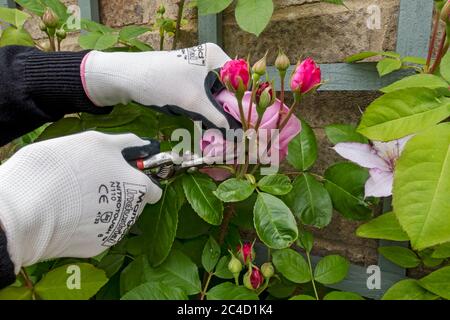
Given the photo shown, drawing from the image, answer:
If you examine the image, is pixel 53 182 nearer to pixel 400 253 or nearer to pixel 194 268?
pixel 194 268

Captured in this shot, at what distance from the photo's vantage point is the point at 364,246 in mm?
867

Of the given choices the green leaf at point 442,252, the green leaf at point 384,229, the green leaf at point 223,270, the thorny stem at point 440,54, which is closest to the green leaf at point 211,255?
the green leaf at point 223,270

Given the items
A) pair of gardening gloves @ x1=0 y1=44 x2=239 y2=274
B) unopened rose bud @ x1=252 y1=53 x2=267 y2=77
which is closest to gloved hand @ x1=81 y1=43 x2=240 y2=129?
pair of gardening gloves @ x1=0 y1=44 x2=239 y2=274

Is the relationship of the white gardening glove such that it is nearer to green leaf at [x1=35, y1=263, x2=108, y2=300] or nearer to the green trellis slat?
green leaf at [x1=35, y1=263, x2=108, y2=300]

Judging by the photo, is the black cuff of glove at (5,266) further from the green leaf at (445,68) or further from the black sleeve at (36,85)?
the green leaf at (445,68)

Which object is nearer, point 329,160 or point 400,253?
point 400,253

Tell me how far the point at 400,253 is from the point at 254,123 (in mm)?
346

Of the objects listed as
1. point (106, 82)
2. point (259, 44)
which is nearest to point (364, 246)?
point (259, 44)

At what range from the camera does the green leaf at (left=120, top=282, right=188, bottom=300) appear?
616mm

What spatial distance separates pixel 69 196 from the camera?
524mm

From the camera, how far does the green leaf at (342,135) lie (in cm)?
68

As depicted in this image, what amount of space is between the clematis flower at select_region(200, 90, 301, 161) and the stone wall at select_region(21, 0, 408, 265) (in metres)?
0.25

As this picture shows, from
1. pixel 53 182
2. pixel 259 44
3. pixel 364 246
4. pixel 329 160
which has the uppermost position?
pixel 259 44

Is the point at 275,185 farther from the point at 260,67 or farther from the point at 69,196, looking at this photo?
the point at 69,196
